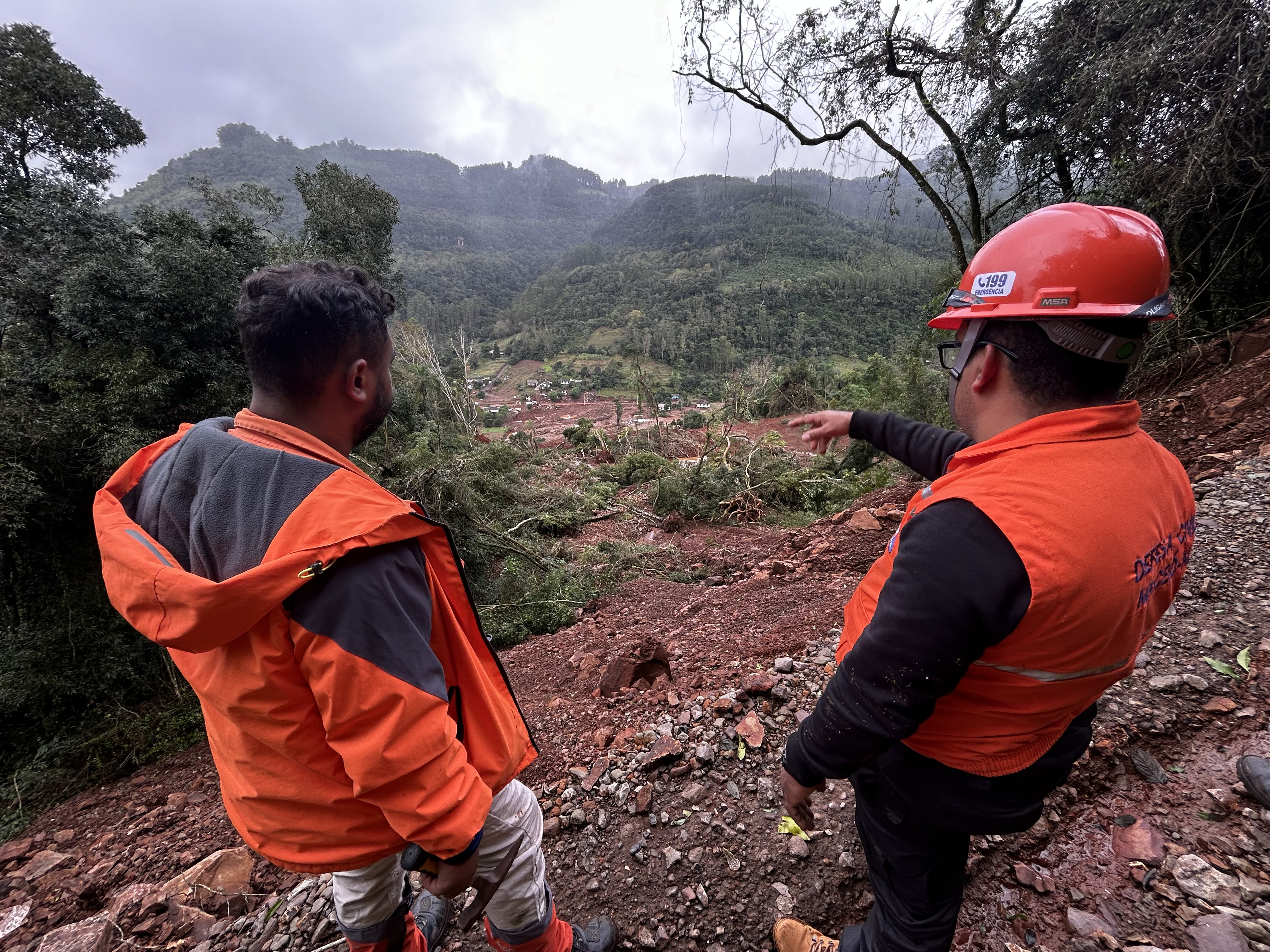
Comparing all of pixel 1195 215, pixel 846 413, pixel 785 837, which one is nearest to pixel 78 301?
pixel 846 413

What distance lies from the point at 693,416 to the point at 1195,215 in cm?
1868

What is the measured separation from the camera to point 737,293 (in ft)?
165

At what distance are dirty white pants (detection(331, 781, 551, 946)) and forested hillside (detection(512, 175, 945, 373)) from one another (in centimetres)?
3304

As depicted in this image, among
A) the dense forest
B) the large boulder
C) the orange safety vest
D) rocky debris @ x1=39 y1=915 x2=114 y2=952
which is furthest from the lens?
the dense forest

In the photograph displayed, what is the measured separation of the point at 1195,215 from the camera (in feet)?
15.6

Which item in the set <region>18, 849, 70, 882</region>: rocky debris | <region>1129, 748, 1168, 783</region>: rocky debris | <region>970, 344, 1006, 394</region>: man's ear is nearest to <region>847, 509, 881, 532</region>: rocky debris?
<region>1129, 748, 1168, 783</region>: rocky debris

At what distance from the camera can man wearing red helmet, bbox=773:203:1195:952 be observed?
78cm

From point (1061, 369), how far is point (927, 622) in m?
0.53

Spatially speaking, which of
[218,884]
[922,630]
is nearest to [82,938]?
[218,884]

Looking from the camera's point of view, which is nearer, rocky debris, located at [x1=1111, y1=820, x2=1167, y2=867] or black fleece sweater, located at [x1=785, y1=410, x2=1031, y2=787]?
black fleece sweater, located at [x1=785, y1=410, x2=1031, y2=787]

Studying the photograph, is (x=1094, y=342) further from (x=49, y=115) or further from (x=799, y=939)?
(x=49, y=115)

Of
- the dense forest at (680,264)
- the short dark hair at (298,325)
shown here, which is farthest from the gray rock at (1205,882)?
the dense forest at (680,264)

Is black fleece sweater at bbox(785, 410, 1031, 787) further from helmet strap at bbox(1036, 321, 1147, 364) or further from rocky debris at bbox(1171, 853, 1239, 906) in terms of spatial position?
rocky debris at bbox(1171, 853, 1239, 906)

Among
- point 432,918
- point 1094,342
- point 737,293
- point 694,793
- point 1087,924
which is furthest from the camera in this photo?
point 737,293
